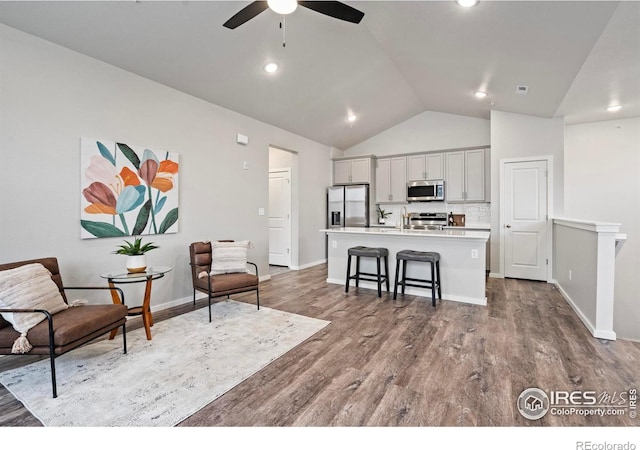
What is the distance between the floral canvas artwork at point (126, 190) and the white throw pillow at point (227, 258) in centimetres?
63

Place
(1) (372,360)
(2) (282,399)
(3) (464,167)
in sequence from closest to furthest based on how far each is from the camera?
(2) (282,399), (1) (372,360), (3) (464,167)

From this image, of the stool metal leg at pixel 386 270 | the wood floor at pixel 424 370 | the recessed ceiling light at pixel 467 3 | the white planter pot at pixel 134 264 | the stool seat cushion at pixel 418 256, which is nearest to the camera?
the wood floor at pixel 424 370

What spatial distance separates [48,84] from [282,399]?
11.2ft

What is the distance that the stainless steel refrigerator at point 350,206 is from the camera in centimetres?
662

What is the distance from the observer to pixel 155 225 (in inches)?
144

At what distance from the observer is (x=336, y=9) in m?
2.19

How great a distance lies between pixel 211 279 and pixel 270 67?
2.69 m

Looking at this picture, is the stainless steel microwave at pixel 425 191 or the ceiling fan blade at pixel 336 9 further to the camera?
the stainless steel microwave at pixel 425 191

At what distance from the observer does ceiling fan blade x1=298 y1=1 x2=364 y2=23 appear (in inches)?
83.7

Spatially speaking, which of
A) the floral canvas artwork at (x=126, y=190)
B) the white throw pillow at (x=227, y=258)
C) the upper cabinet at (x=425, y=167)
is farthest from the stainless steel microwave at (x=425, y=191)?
the floral canvas artwork at (x=126, y=190)

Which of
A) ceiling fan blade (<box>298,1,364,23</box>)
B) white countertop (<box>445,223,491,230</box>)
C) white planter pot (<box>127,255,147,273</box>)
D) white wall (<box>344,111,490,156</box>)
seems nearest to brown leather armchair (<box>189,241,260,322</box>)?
white planter pot (<box>127,255,147,273</box>)

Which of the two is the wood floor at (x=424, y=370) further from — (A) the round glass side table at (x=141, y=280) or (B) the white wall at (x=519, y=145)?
(B) the white wall at (x=519, y=145)

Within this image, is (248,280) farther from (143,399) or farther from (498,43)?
(498,43)

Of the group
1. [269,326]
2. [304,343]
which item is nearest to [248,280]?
[269,326]
